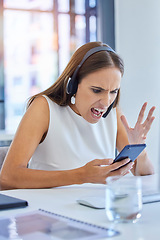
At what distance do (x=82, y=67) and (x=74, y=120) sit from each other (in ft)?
0.89

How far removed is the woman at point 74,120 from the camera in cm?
176

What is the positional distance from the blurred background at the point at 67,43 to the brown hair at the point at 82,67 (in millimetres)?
1841

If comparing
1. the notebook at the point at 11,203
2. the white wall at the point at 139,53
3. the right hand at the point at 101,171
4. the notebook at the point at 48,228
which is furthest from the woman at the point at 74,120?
the white wall at the point at 139,53

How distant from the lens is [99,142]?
207 centimetres

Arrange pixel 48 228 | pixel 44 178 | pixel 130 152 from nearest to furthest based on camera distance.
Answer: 1. pixel 48 228
2. pixel 130 152
3. pixel 44 178

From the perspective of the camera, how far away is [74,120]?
6.64 feet

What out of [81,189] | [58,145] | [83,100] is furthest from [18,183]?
[83,100]

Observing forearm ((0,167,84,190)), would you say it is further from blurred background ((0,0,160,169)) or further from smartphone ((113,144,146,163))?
blurred background ((0,0,160,169))

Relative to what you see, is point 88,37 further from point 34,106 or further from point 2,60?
point 34,106

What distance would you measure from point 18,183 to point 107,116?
71 cm

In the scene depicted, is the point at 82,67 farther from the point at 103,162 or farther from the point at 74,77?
the point at 103,162

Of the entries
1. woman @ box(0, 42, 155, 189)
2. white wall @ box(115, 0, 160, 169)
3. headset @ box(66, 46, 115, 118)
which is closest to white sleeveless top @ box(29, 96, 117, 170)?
woman @ box(0, 42, 155, 189)

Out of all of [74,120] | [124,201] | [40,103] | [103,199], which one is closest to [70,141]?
[74,120]

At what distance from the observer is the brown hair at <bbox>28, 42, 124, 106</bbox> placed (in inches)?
73.5
